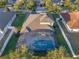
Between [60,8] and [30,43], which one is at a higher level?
[30,43]

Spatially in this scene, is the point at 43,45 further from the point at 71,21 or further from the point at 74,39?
the point at 71,21

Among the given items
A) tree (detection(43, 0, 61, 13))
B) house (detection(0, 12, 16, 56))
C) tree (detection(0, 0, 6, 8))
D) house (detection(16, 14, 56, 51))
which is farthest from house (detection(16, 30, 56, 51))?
tree (detection(0, 0, 6, 8))

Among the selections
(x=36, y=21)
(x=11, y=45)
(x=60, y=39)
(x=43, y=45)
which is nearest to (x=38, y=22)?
(x=36, y=21)

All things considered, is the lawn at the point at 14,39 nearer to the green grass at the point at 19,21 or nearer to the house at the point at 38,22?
the green grass at the point at 19,21

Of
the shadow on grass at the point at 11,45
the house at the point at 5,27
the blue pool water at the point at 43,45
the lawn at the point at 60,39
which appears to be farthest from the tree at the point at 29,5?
the blue pool water at the point at 43,45

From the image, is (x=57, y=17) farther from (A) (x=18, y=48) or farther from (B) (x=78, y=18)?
(A) (x=18, y=48)

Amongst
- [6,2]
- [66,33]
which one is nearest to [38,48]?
[66,33]
